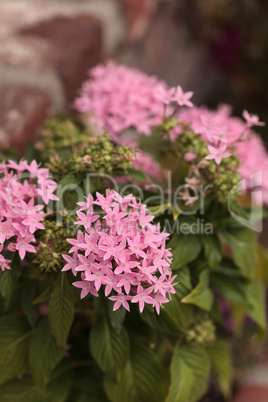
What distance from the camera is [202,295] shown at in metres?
0.87

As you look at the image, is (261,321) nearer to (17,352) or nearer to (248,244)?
(248,244)

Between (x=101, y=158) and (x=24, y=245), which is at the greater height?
(x=101, y=158)

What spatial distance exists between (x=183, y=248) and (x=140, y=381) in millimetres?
287

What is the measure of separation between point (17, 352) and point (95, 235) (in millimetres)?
393

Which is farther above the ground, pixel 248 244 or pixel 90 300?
pixel 248 244

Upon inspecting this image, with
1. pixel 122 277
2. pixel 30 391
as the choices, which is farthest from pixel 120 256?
pixel 30 391

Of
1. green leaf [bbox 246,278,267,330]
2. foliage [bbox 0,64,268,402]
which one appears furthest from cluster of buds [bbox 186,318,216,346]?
green leaf [bbox 246,278,267,330]

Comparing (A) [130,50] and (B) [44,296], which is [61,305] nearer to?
(B) [44,296]

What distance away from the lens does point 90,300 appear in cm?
87

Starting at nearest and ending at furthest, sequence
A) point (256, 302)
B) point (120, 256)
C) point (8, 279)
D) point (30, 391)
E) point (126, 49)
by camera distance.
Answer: point (120, 256)
point (8, 279)
point (30, 391)
point (256, 302)
point (126, 49)

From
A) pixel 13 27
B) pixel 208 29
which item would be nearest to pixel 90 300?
pixel 13 27

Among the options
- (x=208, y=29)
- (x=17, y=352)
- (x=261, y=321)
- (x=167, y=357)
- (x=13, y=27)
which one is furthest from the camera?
(x=208, y=29)

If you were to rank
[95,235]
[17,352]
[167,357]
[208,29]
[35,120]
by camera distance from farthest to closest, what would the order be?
[208,29], [35,120], [167,357], [17,352], [95,235]

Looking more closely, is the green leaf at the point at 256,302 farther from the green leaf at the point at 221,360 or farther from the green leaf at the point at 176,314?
the green leaf at the point at 176,314
